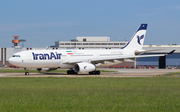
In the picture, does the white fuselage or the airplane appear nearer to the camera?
the white fuselage

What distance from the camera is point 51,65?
143ft

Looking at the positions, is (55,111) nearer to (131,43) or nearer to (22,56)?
(22,56)

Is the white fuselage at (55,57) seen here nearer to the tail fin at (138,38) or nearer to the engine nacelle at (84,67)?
the engine nacelle at (84,67)

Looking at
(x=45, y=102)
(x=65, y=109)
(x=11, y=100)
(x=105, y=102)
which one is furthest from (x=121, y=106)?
(x=11, y=100)

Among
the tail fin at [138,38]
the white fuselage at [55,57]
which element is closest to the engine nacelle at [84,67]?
the white fuselage at [55,57]

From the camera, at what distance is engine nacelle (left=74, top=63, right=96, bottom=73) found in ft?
137

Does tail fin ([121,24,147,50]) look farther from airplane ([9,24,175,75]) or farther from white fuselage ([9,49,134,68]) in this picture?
white fuselage ([9,49,134,68])

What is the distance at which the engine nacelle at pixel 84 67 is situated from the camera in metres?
41.9

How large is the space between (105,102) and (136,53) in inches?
1502

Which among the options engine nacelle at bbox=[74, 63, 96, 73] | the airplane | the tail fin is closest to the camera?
the airplane

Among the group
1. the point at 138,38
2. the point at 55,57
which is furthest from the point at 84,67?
the point at 138,38

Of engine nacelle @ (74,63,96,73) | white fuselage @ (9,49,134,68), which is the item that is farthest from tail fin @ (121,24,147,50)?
engine nacelle @ (74,63,96,73)

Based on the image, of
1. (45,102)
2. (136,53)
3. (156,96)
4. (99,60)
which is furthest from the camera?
(136,53)

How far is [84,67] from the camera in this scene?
138ft
